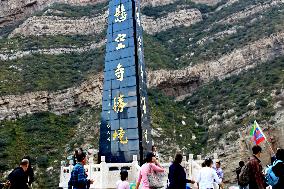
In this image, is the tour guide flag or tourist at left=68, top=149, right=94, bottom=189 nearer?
tourist at left=68, top=149, right=94, bottom=189

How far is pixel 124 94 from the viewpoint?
55.4 ft

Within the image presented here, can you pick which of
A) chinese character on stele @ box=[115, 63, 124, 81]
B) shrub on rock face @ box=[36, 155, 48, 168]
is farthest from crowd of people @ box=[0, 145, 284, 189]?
shrub on rock face @ box=[36, 155, 48, 168]

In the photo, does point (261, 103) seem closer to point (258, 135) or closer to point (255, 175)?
point (258, 135)

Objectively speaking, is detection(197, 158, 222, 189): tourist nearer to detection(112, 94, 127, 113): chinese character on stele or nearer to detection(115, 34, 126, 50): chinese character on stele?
detection(112, 94, 127, 113): chinese character on stele

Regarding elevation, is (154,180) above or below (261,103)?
below

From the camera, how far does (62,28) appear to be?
55.6 m

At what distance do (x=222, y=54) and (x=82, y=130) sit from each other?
1903 centimetres

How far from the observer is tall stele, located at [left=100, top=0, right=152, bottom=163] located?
1620 cm

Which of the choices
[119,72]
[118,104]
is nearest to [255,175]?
[118,104]

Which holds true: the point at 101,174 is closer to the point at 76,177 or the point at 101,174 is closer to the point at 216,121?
the point at 76,177

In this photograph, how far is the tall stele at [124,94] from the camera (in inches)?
638

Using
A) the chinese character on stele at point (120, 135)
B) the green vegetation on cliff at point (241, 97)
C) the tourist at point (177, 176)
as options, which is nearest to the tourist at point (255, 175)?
the tourist at point (177, 176)

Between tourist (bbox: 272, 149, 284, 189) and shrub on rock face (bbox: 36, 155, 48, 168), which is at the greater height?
shrub on rock face (bbox: 36, 155, 48, 168)

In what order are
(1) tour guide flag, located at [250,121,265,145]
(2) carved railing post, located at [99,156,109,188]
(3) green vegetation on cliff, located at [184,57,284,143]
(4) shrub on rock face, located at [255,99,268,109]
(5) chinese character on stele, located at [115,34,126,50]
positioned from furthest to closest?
(3) green vegetation on cliff, located at [184,57,284,143]
(4) shrub on rock face, located at [255,99,268,109]
(5) chinese character on stele, located at [115,34,126,50]
(2) carved railing post, located at [99,156,109,188]
(1) tour guide flag, located at [250,121,265,145]
